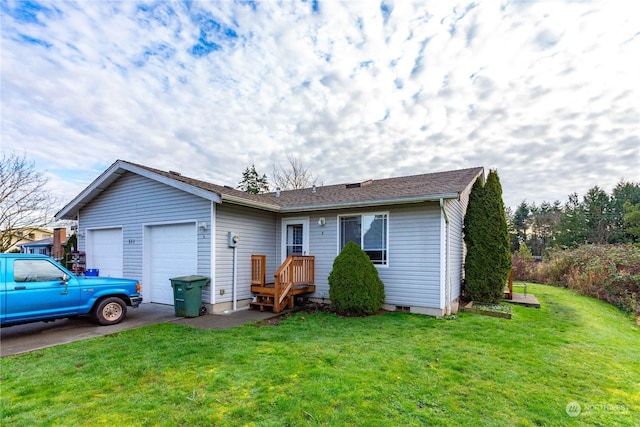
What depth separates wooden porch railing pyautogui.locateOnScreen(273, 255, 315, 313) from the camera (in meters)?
7.73

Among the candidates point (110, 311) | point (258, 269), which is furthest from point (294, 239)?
point (110, 311)

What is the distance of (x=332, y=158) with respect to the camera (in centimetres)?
1977

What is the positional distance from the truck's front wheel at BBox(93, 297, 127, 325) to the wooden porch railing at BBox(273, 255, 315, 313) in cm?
329

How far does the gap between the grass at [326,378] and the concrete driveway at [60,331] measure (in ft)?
1.63

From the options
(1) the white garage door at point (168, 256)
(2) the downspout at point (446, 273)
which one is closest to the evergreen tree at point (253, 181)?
(1) the white garage door at point (168, 256)

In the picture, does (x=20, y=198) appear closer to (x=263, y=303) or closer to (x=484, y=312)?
(x=263, y=303)

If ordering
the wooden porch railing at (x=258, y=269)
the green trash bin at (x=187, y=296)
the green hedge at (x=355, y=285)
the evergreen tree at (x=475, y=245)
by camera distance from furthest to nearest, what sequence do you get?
the evergreen tree at (x=475, y=245), the wooden porch railing at (x=258, y=269), the green hedge at (x=355, y=285), the green trash bin at (x=187, y=296)

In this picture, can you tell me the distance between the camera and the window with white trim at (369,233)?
8094 millimetres

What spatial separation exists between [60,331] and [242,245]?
405 cm

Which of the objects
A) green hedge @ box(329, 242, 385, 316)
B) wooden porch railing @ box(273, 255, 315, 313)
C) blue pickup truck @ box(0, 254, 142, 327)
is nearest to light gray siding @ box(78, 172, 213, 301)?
wooden porch railing @ box(273, 255, 315, 313)

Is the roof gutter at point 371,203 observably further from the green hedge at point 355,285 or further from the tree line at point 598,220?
the tree line at point 598,220

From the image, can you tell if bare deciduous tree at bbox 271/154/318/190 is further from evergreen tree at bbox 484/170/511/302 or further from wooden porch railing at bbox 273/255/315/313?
evergreen tree at bbox 484/170/511/302

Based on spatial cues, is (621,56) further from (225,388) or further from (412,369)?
(225,388)

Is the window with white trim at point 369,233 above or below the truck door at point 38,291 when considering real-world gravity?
above
